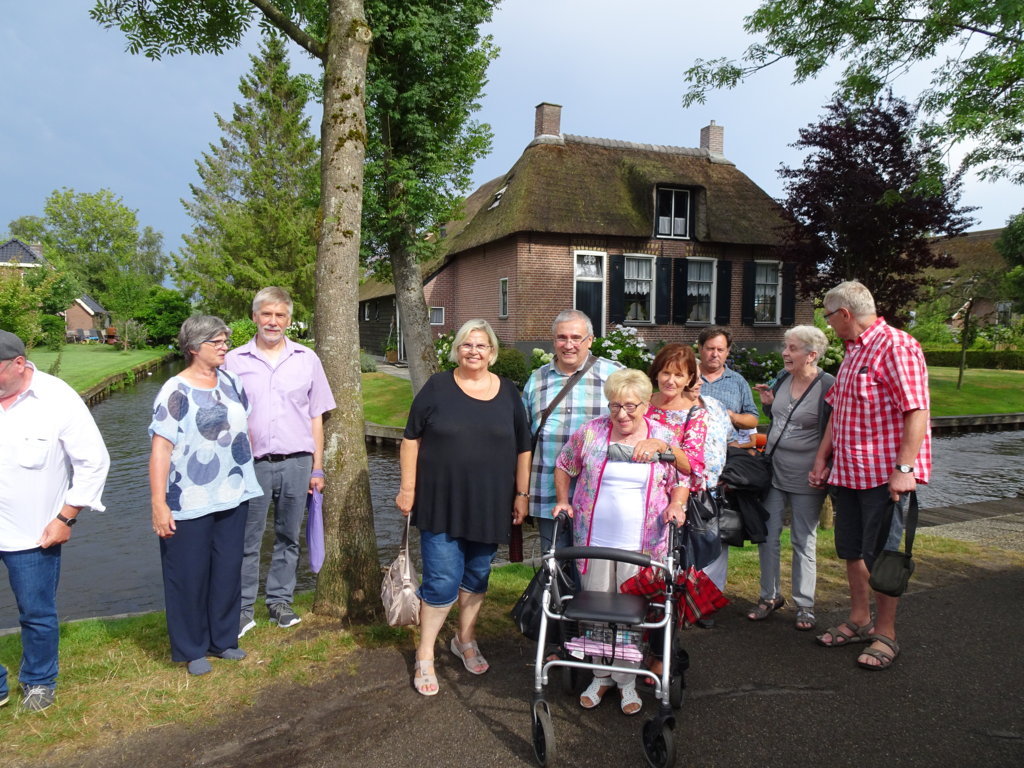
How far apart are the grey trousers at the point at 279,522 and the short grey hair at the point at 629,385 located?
2067 millimetres

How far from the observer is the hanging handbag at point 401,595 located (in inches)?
146

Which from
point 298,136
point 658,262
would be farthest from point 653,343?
point 298,136

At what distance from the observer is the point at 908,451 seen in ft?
12.3

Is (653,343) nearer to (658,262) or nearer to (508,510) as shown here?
(658,262)

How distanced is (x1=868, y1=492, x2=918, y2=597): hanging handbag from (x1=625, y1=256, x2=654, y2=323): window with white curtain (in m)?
18.4

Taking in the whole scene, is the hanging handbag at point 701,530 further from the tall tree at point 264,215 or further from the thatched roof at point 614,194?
the tall tree at point 264,215

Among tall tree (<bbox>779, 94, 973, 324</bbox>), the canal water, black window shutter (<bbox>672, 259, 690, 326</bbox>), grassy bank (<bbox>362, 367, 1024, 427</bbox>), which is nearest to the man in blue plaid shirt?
the canal water

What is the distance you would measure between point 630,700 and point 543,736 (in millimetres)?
655

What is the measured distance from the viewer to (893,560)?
12.3 ft

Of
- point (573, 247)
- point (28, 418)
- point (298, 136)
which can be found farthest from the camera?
point (298, 136)

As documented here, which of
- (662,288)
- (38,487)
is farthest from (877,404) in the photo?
(662,288)

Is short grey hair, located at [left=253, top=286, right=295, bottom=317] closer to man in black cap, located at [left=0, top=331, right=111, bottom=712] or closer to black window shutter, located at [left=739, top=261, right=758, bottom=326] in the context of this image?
man in black cap, located at [left=0, top=331, right=111, bottom=712]

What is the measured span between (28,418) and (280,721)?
186 centimetres

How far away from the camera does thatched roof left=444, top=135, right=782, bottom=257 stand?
21.3m
